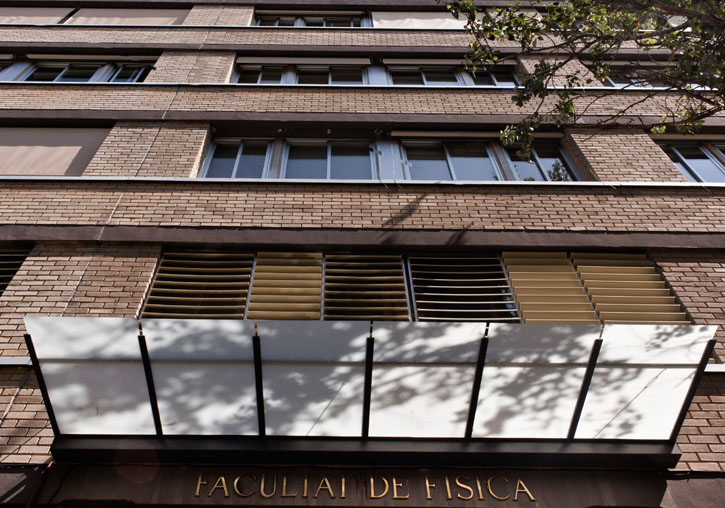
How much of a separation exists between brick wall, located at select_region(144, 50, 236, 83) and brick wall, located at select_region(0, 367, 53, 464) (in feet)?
24.3

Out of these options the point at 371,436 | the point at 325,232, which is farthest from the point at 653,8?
the point at 371,436

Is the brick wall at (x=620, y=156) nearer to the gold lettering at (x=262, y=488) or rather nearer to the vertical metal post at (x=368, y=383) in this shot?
the vertical metal post at (x=368, y=383)

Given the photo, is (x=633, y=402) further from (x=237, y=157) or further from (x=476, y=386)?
(x=237, y=157)

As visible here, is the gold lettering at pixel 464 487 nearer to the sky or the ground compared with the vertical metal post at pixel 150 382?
nearer to the ground

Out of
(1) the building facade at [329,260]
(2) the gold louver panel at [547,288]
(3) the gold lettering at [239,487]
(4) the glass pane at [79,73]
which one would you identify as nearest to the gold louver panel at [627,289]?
(1) the building facade at [329,260]

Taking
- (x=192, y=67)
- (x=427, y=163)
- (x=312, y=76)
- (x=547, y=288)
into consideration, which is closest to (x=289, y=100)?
(x=312, y=76)

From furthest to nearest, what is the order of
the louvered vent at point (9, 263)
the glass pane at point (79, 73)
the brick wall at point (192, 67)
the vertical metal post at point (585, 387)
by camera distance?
the glass pane at point (79, 73)
the brick wall at point (192, 67)
the louvered vent at point (9, 263)
the vertical metal post at point (585, 387)

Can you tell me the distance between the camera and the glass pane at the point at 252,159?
358 inches

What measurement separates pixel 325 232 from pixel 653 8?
5.12m

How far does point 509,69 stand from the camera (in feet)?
39.9

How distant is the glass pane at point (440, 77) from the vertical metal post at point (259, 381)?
9.30 meters

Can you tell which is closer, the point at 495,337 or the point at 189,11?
the point at 495,337

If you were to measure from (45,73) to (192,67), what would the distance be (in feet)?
13.1

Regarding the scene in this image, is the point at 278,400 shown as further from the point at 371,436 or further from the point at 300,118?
the point at 300,118
